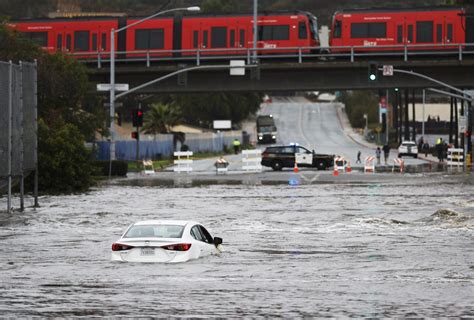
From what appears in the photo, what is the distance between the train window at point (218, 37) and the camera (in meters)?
75.1

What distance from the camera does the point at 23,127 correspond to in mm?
44031

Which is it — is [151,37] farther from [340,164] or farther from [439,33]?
[439,33]

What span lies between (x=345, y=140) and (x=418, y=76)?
87.8m

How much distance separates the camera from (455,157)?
9012 centimetres

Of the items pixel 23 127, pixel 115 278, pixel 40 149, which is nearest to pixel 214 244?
pixel 115 278

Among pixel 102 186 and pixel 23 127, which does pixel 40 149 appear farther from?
pixel 23 127

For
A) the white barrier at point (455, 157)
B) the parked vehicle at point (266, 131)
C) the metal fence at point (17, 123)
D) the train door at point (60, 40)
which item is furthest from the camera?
the parked vehicle at point (266, 131)

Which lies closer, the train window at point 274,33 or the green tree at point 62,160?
the green tree at point 62,160

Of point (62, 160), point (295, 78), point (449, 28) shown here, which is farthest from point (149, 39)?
point (62, 160)

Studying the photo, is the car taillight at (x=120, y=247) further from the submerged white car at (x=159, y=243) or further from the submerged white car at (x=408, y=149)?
the submerged white car at (x=408, y=149)

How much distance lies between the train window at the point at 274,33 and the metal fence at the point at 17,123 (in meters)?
32.3

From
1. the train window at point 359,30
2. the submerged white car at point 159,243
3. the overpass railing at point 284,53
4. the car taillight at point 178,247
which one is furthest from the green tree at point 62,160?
the car taillight at point 178,247

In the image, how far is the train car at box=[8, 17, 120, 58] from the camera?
251ft

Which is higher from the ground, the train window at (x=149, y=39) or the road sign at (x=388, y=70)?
the train window at (x=149, y=39)
